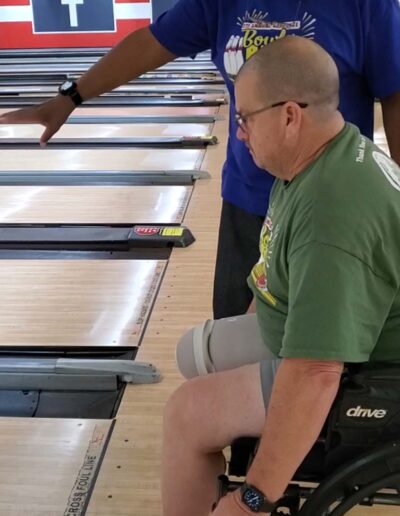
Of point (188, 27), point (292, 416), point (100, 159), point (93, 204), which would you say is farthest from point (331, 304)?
point (100, 159)

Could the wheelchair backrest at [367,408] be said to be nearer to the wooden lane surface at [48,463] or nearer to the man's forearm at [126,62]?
the wooden lane surface at [48,463]

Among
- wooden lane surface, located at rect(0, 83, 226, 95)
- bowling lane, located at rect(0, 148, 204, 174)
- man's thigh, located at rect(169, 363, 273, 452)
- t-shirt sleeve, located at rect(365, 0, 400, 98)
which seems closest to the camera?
man's thigh, located at rect(169, 363, 273, 452)

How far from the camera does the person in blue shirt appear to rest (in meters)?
1.54

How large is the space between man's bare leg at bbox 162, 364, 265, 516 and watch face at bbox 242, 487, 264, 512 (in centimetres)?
12

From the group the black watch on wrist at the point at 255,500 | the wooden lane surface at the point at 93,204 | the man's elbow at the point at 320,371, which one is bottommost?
the wooden lane surface at the point at 93,204

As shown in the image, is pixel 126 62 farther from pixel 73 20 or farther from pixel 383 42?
pixel 73 20

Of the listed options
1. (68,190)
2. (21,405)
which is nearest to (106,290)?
(21,405)

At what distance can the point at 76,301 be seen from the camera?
277 centimetres

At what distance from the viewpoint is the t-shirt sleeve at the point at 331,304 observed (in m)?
1.05

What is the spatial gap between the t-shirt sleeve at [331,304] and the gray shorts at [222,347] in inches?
10.8

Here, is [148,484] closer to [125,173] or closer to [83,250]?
[83,250]

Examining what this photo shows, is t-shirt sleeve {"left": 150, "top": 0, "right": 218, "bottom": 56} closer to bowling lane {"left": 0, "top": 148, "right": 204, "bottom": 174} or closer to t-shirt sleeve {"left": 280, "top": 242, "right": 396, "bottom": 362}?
t-shirt sleeve {"left": 280, "top": 242, "right": 396, "bottom": 362}

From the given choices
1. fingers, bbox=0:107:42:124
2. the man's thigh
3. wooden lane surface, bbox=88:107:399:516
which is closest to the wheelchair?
the man's thigh

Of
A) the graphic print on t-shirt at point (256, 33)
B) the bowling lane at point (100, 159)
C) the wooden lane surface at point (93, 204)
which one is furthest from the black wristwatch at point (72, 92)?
the bowling lane at point (100, 159)
